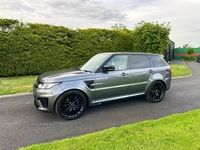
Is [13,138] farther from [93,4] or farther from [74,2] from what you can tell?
[93,4]

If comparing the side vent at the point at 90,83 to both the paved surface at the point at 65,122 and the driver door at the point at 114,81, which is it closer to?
the driver door at the point at 114,81

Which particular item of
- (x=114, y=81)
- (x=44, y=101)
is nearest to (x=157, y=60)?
(x=114, y=81)

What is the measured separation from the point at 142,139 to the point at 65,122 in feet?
6.14

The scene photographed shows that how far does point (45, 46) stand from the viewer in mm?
10195

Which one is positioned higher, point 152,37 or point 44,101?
point 152,37

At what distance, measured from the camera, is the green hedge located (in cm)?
936

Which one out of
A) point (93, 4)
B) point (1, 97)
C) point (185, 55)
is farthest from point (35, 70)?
point (185, 55)

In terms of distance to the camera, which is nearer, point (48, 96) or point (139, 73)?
point (48, 96)

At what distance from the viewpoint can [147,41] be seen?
13.0m

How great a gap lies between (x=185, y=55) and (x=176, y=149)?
34116 mm

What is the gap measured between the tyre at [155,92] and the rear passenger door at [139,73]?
283 millimetres

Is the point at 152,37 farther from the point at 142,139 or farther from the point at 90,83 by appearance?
the point at 142,139

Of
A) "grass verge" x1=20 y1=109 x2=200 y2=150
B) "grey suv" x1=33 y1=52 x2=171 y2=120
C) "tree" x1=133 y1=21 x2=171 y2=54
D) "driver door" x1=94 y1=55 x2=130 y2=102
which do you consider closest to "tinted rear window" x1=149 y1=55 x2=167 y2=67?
"grey suv" x1=33 y1=52 x2=171 y2=120

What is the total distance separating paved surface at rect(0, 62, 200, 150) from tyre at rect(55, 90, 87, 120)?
17cm
